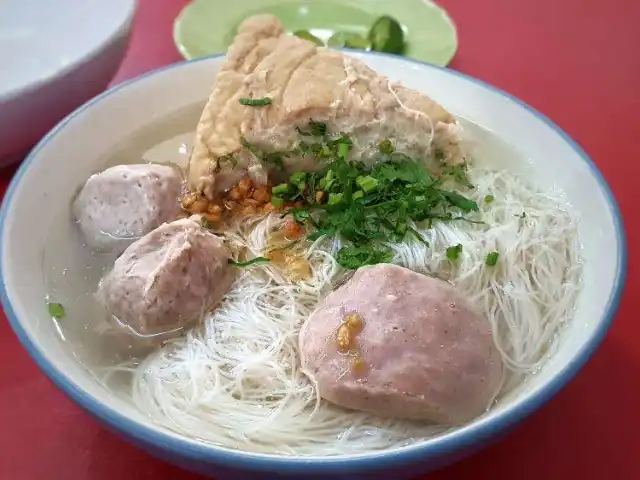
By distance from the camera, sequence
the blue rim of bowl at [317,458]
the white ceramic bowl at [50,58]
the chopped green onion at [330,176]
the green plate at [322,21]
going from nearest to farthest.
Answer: the blue rim of bowl at [317,458]
the chopped green onion at [330,176]
the white ceramic bowl at [50,58]
the green plate at [322,21]

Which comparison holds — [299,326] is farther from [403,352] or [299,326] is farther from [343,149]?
[343,149]

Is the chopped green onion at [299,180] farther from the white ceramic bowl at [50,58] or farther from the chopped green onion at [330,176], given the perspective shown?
the white ceramic bowl at [50,58]

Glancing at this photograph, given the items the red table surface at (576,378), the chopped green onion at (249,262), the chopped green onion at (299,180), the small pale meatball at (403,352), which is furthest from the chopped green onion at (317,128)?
the red table surface at (576,378)

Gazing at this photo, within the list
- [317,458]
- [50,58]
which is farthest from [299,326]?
[50,58]

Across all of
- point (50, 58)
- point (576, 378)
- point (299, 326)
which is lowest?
point (50, 58)

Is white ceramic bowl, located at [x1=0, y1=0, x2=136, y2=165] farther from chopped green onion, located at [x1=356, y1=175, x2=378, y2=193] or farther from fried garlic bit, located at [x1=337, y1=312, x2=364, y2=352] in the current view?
fried garlic bit, located at [x1=337, y1=312, x2=364, y2=352]

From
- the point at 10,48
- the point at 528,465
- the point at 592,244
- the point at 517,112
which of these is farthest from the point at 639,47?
the point at 10,48
